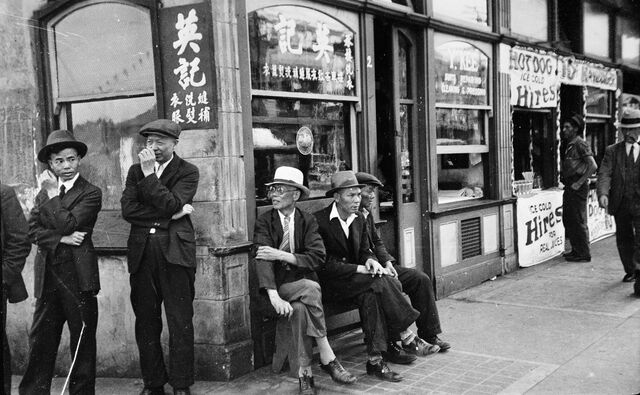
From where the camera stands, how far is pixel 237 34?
5.59 m

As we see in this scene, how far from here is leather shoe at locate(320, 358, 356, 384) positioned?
5.23 metres

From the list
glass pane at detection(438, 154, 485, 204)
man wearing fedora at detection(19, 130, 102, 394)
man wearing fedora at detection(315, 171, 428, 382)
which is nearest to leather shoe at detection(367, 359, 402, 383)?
man wearing fedora at detection(315, 171, 428, 382)

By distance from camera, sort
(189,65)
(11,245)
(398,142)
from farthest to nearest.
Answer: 1. (398,142)
2. (189,65)
3. (11,245)

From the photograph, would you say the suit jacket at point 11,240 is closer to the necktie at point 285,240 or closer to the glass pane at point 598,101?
the necktie at point 285,240

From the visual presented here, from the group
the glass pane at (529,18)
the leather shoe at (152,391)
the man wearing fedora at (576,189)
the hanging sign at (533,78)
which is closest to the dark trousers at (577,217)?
the man wearing fedora at (576,189)

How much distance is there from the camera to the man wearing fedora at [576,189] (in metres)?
10.1

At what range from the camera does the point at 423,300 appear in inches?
236

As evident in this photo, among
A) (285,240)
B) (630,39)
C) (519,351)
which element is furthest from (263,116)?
(630,39)

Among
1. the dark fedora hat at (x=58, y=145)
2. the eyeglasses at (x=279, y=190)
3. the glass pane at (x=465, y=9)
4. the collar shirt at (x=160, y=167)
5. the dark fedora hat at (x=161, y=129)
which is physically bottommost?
the eyeglasses at (x=279, y=190)

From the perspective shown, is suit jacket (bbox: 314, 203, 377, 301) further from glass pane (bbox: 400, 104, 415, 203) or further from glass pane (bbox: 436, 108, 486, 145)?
glass pane (bbox: 436, 108, 486, 145)

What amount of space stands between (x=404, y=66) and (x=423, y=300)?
334cm

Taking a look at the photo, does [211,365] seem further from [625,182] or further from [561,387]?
[625,182]

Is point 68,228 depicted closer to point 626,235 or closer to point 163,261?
point 163,261

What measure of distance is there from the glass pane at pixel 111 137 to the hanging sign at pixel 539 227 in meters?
6.08
